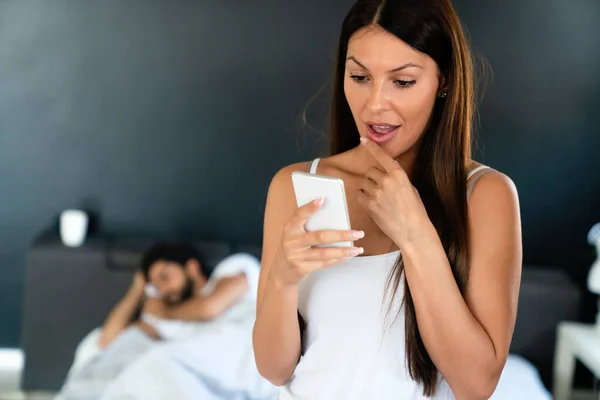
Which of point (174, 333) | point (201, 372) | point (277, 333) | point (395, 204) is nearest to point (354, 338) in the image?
point (277, 333)

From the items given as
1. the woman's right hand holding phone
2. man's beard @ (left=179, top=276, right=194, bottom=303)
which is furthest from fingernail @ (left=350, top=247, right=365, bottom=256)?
man's beard @ (left=179, top=276, right=194, bottom=303)

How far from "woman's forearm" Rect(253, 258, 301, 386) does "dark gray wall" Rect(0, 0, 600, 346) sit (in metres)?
2.00

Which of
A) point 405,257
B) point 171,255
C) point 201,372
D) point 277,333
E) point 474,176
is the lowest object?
point 201,372

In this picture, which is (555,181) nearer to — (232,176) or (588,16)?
(588,16)

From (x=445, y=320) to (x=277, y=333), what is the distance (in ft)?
0.83

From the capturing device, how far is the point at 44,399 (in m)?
3.08

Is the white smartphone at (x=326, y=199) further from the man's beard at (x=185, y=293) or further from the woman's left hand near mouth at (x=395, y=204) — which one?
the man's beard at (x=185, y=293)

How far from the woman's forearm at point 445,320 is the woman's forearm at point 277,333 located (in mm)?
177

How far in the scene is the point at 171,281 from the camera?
293 cm

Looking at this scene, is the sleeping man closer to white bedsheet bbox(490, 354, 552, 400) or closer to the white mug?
the white mug

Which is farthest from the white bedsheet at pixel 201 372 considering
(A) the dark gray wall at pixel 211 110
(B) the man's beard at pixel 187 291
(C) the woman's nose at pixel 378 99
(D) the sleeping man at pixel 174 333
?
(C) the woman's nose at pixel 378 99

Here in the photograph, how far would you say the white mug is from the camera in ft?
10.1

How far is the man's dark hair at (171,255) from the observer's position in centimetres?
295

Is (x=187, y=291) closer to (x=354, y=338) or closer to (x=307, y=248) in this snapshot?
(x=354, y=338)
